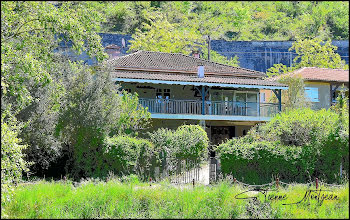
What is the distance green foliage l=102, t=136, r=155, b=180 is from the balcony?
9.14 metres

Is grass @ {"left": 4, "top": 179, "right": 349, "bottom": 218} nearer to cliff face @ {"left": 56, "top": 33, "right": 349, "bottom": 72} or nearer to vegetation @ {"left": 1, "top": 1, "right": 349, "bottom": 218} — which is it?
vegetation @ {"left": 1, "top": 1, "right": 349, "bottom": 218}

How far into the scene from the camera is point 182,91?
33844 millimetres

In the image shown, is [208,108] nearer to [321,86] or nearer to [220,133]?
[220,133]

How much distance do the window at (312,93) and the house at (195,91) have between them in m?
5.26

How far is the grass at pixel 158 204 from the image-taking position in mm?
14609

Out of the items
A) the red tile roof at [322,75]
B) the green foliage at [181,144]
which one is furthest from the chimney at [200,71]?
the green foliage at [181,144]

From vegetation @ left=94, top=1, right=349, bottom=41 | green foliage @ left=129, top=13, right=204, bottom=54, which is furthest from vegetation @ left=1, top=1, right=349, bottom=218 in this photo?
vegetation @ left=94, top=1, right=349, bottom=41

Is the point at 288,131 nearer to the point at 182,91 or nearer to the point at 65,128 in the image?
the point at 65,128

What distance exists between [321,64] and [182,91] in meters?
20.1

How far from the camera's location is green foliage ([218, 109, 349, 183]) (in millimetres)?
19156

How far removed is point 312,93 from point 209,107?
37.4ft

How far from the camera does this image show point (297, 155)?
19.3 meters

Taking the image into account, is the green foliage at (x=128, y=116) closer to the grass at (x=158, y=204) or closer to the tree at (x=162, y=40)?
the grass at (x=158, y=204)

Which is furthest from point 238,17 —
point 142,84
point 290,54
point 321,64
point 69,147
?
point 69,147
